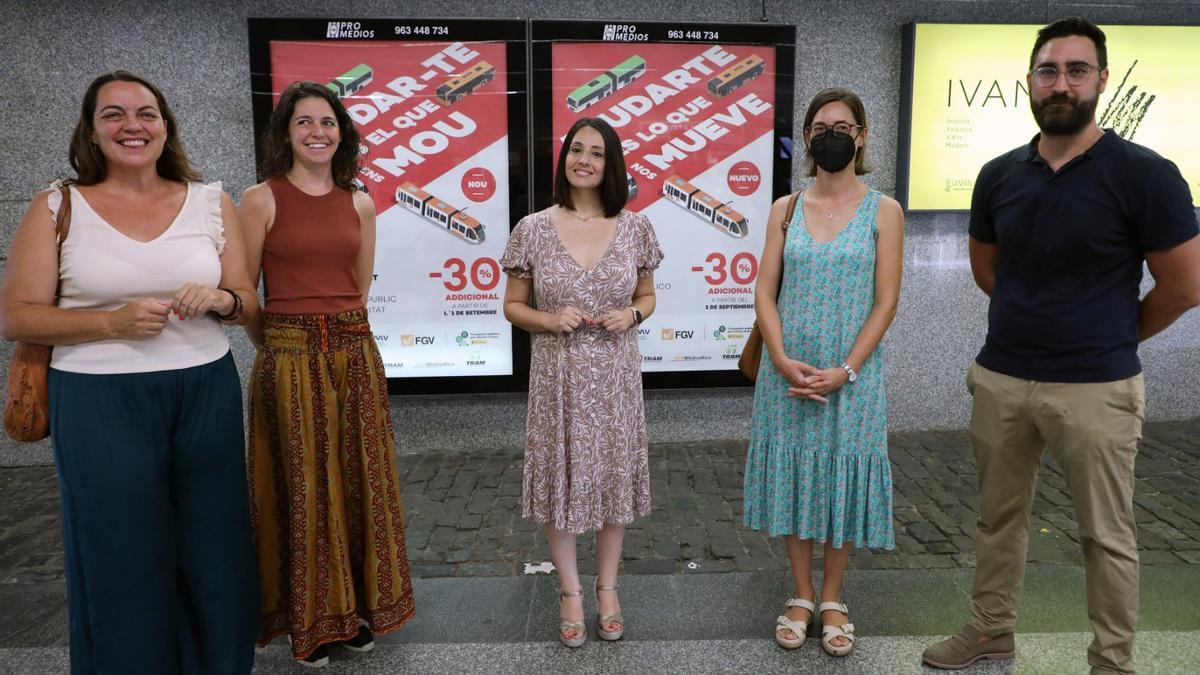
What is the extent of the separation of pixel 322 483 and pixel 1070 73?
2.77 meters

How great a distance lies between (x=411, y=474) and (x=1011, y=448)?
12.4ft

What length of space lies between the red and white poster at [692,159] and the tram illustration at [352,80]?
123 cm

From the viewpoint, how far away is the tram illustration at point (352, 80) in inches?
216

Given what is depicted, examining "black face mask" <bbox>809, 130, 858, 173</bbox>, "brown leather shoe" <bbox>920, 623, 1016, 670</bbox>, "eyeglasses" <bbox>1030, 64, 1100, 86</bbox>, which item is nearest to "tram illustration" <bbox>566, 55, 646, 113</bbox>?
"black face mask" <bbox>809, 130, 858, 173</bbox>

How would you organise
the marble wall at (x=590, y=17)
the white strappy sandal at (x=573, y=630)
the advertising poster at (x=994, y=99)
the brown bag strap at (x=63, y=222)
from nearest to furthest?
the brown bag strap at (x=63, y=222) → the white strappy sandal at (x=573, y=630) → the marble wall at (x=590, y=17) → the advertising poster at (x=994, y=99)

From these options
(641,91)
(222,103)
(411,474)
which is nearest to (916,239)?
(641,91)

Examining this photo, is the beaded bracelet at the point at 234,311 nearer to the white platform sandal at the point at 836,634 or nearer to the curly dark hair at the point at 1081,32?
the white platform sandal at the point at 836,634

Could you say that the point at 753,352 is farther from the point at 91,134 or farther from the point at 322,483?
the point at 91,134

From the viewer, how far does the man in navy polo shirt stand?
2.54 metres

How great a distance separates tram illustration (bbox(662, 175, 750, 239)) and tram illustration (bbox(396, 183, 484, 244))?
1.34 meters

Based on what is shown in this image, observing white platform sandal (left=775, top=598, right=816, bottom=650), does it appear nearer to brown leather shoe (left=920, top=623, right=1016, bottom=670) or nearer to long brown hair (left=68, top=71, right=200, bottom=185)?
brown leather shoe (left=920, top=623, right=1016, bottom=670)

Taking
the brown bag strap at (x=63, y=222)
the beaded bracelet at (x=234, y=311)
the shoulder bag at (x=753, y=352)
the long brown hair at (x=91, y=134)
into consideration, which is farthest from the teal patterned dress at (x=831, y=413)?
the brown bag strap at (x=63, y=222)

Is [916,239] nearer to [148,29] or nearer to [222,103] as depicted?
[222,103]

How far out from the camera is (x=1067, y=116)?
257cm
